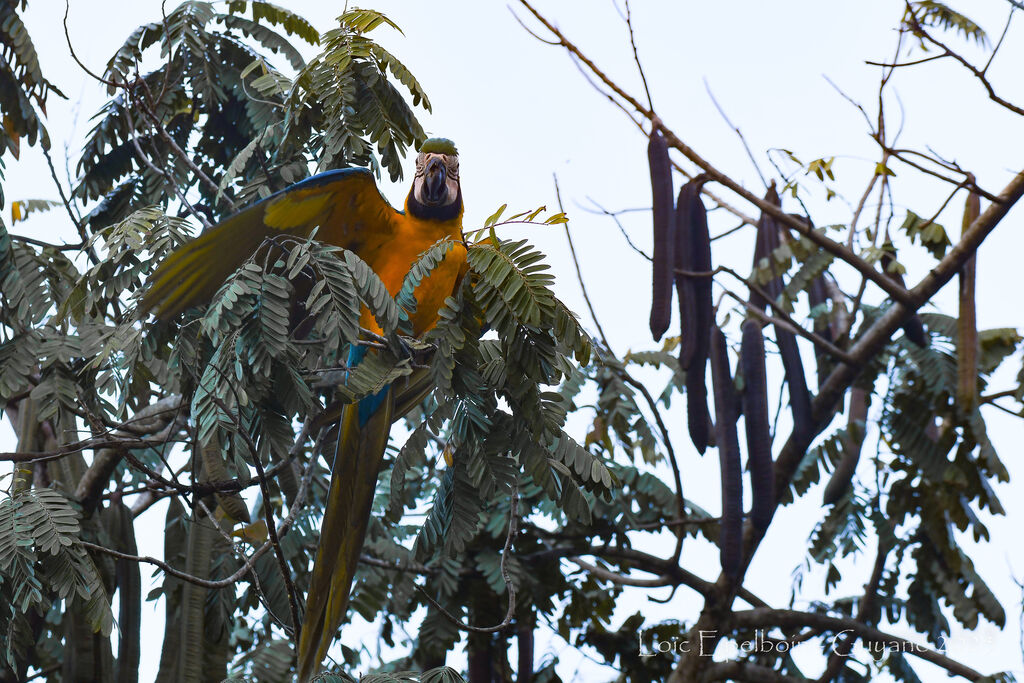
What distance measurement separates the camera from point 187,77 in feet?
10.7

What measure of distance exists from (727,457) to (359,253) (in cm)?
123

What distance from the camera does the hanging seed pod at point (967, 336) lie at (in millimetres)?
2904

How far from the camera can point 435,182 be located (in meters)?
2.50

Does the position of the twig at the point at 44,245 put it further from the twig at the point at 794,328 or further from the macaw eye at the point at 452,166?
the twig at the point at 794,328

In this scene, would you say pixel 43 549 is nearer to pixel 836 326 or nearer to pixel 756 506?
pixel 756 506

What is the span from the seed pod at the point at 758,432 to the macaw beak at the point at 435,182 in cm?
113

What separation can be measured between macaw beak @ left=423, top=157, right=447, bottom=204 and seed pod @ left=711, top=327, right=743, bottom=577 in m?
1.04

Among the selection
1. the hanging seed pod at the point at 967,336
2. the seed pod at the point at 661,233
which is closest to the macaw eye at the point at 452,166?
the seed pod at the point at 661,233

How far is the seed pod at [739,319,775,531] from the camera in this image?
289cm

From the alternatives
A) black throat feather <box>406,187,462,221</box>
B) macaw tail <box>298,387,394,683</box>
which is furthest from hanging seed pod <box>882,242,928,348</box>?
macaw tail <box>298,387,394,683</box>

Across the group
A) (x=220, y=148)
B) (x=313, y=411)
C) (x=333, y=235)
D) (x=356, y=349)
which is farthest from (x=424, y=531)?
(x=220, y=148)

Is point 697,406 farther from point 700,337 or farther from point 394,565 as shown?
point 394,565

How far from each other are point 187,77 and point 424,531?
6.57ft

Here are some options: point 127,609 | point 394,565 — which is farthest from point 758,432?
point 127,609
